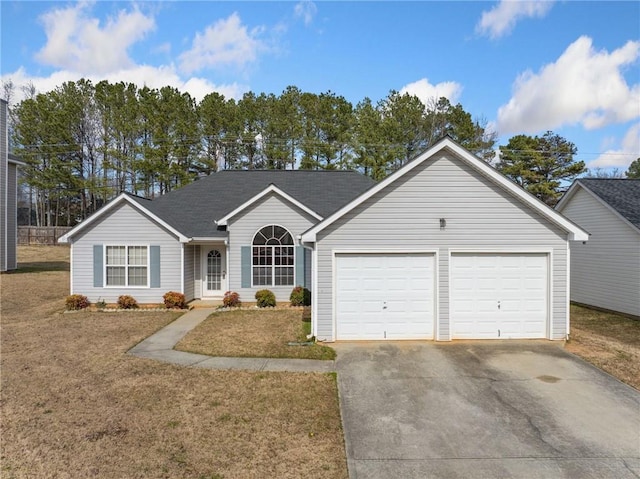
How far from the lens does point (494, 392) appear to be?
23.6 feet

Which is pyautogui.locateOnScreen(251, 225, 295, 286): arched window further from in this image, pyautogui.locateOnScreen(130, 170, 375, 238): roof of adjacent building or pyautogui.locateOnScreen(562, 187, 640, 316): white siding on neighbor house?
pyautogui.locateOnScreen(562, 187, 640, 316): white siding on neighbor house

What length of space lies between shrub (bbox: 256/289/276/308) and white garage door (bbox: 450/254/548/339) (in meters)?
7.58

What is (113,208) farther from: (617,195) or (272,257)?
(617,195)

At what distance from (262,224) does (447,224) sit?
8260mm

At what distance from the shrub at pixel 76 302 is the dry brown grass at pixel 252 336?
5559mm

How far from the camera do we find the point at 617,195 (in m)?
15.6

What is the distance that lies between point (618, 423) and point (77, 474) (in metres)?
7.76

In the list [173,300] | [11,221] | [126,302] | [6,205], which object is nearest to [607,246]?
[173,300]

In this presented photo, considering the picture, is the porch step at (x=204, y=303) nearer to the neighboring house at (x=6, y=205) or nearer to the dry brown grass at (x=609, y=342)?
the dry brown grass at (x=609, y=342)

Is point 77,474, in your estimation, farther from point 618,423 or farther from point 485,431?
point 618,423

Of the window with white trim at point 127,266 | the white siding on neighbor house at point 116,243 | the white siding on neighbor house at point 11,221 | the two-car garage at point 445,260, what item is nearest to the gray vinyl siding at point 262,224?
the white siding on neighbor house at point 116,243

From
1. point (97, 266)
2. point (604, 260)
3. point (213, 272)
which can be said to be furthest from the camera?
point (213, 272)

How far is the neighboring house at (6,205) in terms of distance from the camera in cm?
2388

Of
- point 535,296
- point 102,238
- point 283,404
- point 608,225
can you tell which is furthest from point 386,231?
point 102,238
